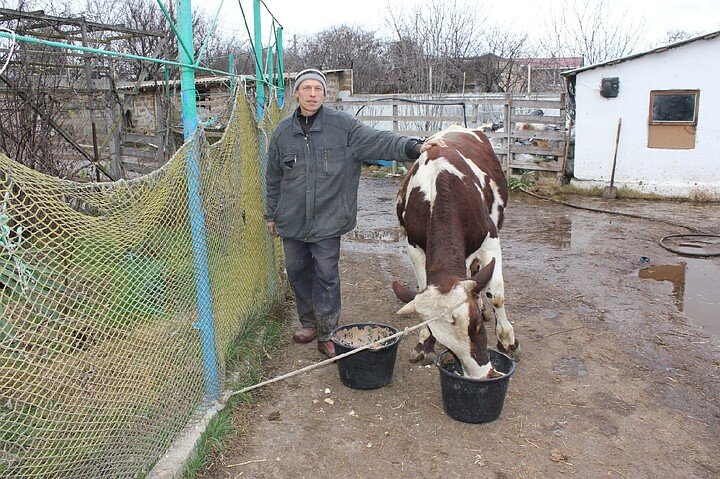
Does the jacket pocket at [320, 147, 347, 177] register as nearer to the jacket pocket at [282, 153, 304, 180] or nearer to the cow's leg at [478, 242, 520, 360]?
the jacket pocket at [282, 153, 304, 180]

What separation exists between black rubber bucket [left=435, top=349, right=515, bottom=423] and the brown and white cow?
92 mm

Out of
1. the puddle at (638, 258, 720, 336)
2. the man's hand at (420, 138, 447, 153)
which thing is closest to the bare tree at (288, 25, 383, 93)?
the puddle at (638, 258, 720, 336)

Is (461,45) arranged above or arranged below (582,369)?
above

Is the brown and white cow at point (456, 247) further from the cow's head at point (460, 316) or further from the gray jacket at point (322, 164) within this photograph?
the gray jacket at point (322, 164)

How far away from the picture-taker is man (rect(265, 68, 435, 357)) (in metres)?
A: 4.41

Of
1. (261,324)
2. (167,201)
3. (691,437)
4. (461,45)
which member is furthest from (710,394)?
(461,45)

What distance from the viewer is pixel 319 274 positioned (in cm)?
462

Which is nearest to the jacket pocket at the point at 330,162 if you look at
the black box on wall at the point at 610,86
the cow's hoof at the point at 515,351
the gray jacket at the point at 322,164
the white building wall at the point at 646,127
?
the gray jacket at the point at 322,164

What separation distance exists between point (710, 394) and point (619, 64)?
8.96 meters

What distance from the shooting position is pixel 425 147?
14.0 ft

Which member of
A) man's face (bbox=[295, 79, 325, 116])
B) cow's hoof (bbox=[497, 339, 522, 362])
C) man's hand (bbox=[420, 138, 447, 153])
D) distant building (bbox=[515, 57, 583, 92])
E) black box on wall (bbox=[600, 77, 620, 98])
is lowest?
cow's hoof (bbox=[497, 339, 522, 362])

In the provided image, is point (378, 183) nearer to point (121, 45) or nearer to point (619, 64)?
point (619, 64)

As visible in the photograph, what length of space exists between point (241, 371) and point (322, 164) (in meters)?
1.63

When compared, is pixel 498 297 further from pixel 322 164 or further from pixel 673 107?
pixel 673 107
